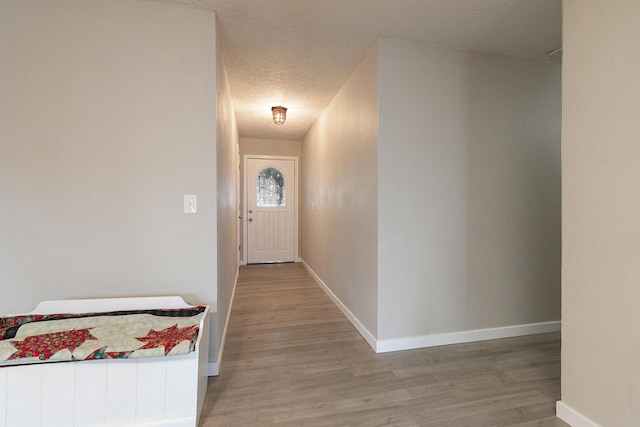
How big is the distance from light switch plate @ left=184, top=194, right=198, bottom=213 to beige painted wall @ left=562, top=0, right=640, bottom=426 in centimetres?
210

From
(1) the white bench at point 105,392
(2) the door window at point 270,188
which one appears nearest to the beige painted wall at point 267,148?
(2) the door window at point 270,188

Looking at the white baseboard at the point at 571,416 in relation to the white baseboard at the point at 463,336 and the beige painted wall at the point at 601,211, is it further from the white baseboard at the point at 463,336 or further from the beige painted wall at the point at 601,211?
the white baseboard at the point at 463,336

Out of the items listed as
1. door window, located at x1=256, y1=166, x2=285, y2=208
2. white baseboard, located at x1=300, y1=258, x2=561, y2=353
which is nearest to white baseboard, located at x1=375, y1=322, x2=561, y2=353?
white baseboard, located at x1=300, y1=258, x2=561, y2=353

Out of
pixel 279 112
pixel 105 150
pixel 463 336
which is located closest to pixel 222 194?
pixel 105 150

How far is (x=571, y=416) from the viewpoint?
1.43 m

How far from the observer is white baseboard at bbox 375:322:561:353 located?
7.05 feet

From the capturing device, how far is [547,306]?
2480mm

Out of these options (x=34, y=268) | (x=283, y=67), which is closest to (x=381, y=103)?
(x=283, y=67)

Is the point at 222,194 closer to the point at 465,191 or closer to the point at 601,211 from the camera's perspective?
the point at 465,191

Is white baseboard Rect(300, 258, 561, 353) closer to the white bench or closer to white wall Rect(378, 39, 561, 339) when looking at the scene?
white wall Rect(378, 39, 561, 339)

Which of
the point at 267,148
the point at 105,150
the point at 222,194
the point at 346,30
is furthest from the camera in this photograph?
the point at 267,148

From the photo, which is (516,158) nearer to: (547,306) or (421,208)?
(421,208)

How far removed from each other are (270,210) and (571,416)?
183 inches

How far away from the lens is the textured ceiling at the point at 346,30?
1755 millimetres
